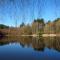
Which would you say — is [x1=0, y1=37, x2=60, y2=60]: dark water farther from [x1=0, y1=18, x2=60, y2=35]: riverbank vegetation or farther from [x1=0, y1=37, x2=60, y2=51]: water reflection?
[x1=0, y1=18, x2=60, y2=35]: riverbank vegetation

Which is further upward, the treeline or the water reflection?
the treeline

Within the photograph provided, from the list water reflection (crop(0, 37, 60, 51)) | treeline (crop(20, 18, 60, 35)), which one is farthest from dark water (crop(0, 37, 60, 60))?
treeline (crop(20, 18, 60, 35))

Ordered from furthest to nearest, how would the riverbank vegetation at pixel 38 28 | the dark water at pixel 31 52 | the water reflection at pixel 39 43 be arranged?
1. the riverbank vegetation at pixel 38 28
2. the water reflection at pixel 39 43
3. the dark water at pixel 31 52

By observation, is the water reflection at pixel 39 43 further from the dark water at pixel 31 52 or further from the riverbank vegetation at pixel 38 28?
the riverbank vegetation at pixel 38 28

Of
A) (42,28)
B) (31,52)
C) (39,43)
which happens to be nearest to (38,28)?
(42,28)

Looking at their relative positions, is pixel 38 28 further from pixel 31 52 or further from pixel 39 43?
pixel 31 52

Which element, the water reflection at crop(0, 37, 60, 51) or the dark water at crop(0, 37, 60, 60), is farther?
the water reflection at crop(0, 37, 60, 51)

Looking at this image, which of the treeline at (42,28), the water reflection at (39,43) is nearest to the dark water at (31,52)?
the water reflection at (39,43)

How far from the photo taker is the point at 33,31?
30312 millimetres

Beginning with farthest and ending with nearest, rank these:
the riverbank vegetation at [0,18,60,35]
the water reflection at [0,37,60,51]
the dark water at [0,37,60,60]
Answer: the riverbank vegetation at [0,18,60,35]
the water reflection at [0,37,60,51]
the dark water at [0,37,60,60]

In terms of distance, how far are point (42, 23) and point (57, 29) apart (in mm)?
3004

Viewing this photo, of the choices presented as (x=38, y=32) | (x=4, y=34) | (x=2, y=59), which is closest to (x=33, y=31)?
(x=38, y=32)

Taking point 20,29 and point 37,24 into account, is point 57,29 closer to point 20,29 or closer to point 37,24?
point 37,24

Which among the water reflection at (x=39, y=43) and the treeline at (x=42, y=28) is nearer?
the water reflection at (x=39, y=43)
